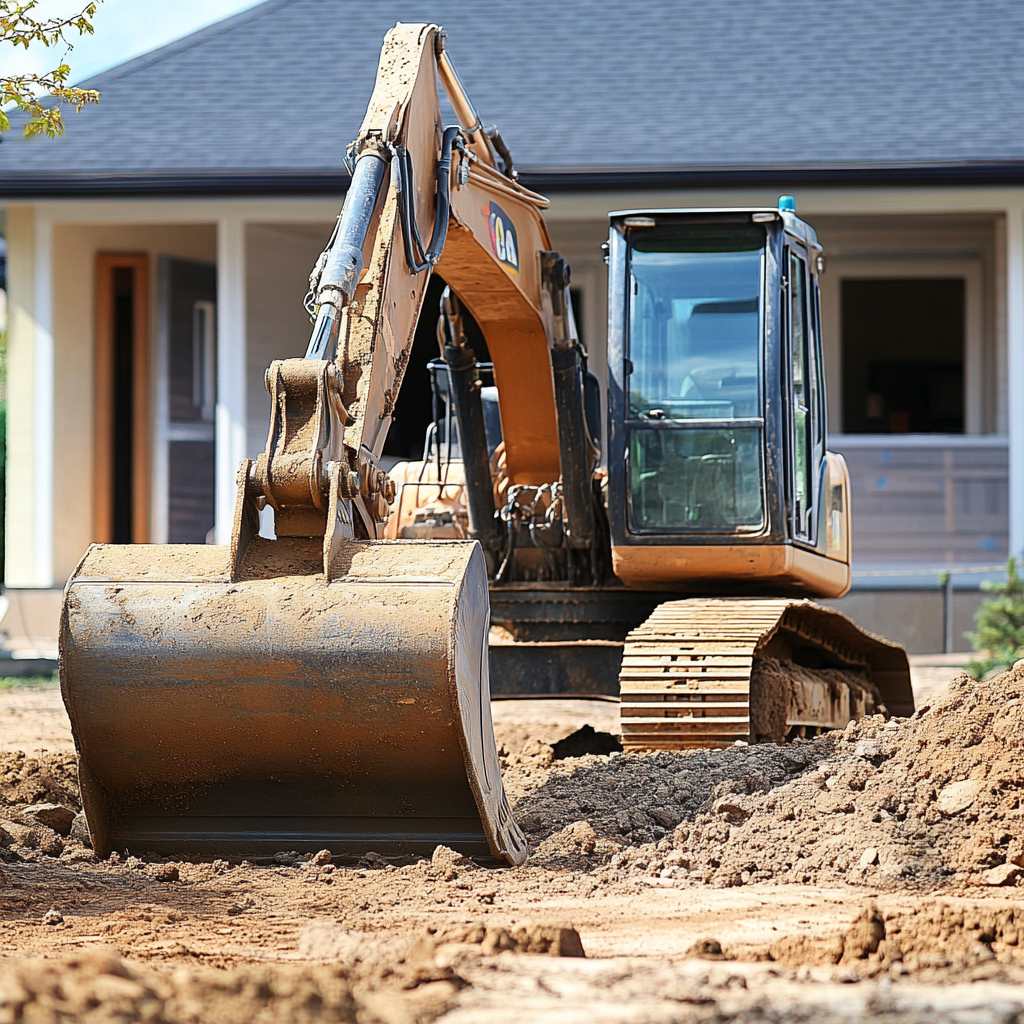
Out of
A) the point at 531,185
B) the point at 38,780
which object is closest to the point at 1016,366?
the point at 531,185

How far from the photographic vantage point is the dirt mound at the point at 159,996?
3438mm

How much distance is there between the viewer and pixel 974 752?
21.5 feet

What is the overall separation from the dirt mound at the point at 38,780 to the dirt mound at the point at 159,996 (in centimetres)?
362

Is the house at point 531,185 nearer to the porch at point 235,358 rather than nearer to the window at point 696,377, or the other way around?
the porch at point 235,358

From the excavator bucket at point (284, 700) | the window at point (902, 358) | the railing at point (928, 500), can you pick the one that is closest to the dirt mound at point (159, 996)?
the excavator bucket at point (284, 700)

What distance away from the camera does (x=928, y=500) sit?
1658 centimetres

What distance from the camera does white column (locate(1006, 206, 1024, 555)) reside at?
52.1 ft

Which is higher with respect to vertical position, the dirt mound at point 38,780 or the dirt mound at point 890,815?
the dirt mound at point 890,815

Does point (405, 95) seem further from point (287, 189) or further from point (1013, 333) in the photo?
point (1013, 333)

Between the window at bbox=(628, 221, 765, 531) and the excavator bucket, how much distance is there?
3.07 meters

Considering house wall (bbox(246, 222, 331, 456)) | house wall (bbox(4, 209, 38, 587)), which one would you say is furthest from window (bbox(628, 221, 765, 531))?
house wall (bbox(4, 209, 38, 587))

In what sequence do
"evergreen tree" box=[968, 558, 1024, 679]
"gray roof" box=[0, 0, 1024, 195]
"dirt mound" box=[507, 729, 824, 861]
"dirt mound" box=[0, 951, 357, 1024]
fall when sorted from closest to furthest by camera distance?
"dirt mound" box=[0, 951, 357, 1024], "dirt mound" box=[507, 729, 824, 861], "evergreen tree" box=[968, 558, 1024, 679], "gray roof" box=[0, 0, 1024, 195]

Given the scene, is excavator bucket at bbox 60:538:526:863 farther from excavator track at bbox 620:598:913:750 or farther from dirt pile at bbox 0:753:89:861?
excavator track at bbox 620:598:913:750

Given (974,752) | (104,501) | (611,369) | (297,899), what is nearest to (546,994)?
(297,899)
